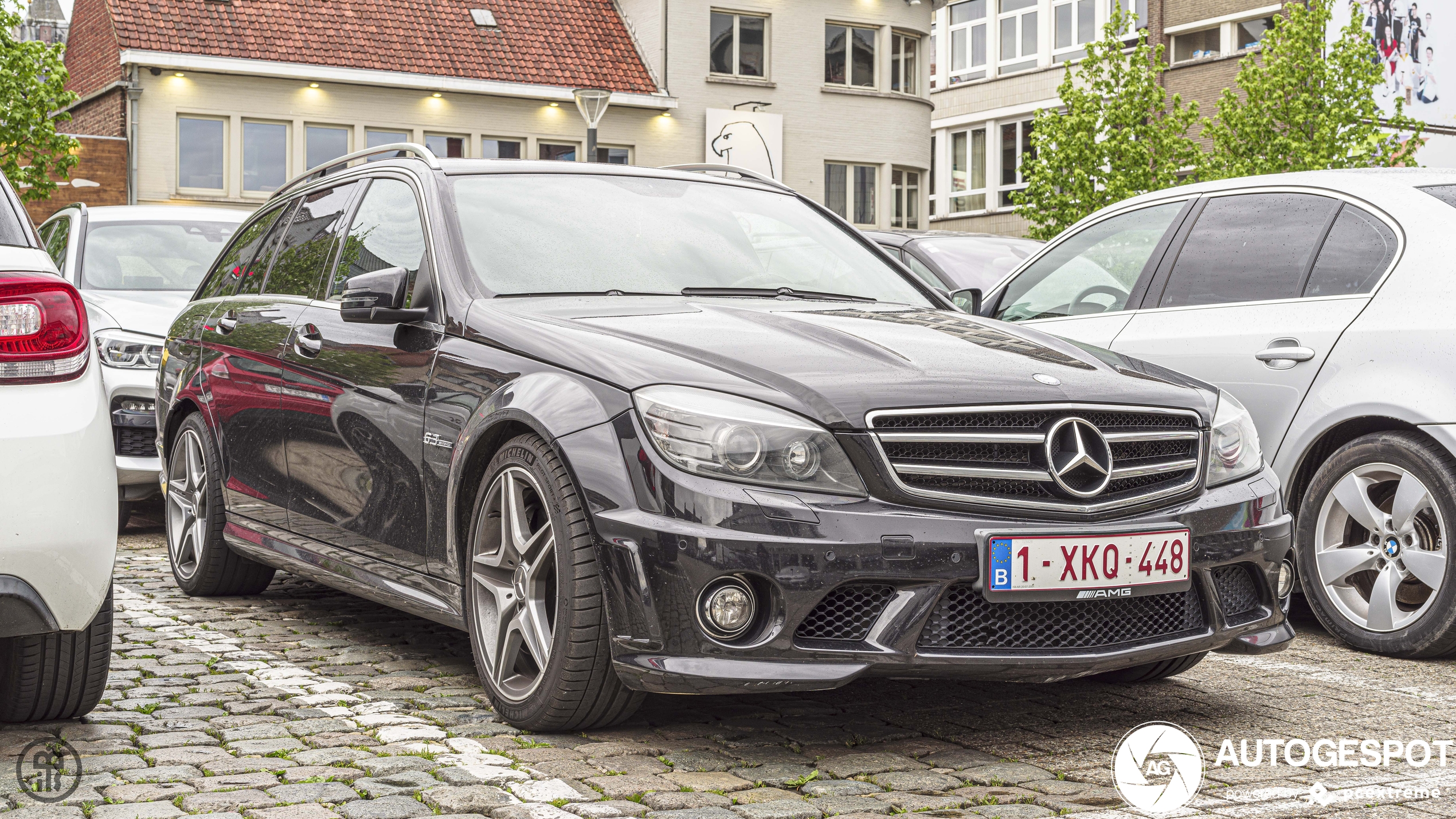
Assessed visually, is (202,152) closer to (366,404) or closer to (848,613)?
(366,404)

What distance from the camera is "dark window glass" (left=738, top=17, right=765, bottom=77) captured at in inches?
1444

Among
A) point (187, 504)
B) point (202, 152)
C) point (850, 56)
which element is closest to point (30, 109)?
point (202, 152)

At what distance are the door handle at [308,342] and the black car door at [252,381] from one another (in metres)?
0.14

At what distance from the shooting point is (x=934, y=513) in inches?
151

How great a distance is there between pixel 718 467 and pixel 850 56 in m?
35.2

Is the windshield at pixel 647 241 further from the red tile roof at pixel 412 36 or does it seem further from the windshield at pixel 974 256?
the red tile roof at pixel 412 36

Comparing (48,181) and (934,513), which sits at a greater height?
(48,181)

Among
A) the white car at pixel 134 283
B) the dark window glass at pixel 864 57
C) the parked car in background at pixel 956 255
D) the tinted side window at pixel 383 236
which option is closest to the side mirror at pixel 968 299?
the tinted side window at pixel 383 236

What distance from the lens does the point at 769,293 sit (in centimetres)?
523

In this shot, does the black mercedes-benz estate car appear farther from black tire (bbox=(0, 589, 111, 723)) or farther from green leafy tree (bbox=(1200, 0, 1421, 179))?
green leafy tree (bbox=(1200, 0, 1421, 179))

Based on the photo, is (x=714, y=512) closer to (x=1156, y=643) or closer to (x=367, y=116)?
(x=1156, y=643)

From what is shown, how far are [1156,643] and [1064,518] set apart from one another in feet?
1.42

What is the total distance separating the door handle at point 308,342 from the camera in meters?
5.53

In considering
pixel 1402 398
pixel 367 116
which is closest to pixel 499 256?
pixel 1402 398
